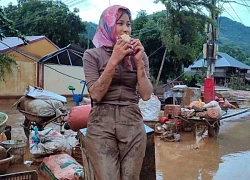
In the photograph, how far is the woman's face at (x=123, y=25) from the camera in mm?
1668

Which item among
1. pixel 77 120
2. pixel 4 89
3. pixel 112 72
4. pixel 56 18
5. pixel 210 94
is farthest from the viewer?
pixel 56 18

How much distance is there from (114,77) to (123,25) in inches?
11.5

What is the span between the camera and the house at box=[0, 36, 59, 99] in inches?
547

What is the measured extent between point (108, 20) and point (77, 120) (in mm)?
2442

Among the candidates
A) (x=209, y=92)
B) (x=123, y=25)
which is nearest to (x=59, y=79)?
(x=209, y=92)

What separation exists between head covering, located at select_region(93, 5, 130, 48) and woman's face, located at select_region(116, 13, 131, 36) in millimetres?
22

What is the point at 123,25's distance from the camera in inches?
66.2

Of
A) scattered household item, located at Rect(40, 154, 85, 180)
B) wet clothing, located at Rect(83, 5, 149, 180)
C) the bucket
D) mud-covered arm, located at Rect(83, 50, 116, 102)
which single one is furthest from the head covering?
A: the bucket

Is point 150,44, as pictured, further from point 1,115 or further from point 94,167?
point 94,167

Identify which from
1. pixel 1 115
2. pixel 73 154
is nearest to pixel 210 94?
pixel 73 154

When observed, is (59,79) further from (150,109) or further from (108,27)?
(108,27)

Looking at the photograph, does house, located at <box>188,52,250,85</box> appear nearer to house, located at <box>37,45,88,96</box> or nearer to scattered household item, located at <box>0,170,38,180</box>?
house, located at <box>37,45,88,96</box>

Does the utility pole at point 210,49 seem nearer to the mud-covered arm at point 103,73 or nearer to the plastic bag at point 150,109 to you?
the plastic bag at point 150,109

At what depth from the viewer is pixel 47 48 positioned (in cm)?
1711
